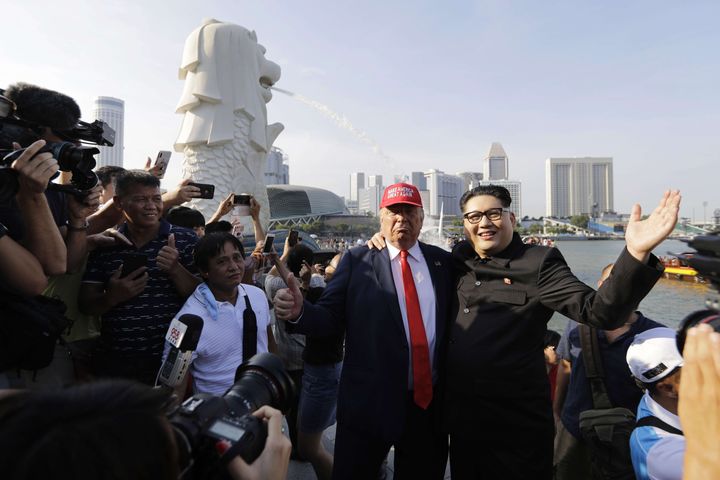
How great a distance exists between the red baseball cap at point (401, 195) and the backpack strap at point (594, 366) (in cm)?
112

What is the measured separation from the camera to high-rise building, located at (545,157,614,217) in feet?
312

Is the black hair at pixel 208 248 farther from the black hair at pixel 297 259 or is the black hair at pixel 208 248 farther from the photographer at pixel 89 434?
the photographer at pixel 89 434

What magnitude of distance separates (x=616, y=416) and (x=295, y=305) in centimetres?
158

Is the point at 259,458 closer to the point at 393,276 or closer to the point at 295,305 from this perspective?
the point at 295,305

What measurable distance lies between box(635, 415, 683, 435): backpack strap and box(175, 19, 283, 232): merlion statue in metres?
10.8

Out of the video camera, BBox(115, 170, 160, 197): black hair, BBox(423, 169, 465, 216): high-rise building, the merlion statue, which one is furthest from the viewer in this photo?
BBox(423, 169, 465, 216): high-rise building

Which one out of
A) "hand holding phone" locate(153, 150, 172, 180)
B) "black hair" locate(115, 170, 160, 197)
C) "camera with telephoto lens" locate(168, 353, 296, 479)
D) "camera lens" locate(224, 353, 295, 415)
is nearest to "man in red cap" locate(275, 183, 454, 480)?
"camera lens" locate(224, 353, 295, 415)

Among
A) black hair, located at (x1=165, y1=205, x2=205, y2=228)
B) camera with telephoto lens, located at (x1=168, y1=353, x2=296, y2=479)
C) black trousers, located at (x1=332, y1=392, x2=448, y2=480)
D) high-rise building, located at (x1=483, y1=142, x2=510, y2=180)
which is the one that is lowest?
black trousers, located at (x1=332, y1=392, x2=448, y2=480)

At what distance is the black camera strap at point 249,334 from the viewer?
6.64 ft

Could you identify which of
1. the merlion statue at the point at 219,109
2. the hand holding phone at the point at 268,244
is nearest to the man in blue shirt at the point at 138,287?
the hand holding phone at the point at 268,244

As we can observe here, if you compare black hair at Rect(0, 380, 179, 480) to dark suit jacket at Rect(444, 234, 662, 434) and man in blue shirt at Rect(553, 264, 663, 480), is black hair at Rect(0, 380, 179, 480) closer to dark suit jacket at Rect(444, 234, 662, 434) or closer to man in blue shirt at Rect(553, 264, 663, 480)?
dark suit jacket at Rect(444, 234, 662, 434)

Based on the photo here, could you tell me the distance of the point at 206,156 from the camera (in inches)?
437

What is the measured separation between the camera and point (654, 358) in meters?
1.58

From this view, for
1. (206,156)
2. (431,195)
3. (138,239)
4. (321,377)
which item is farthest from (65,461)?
(431,195)
